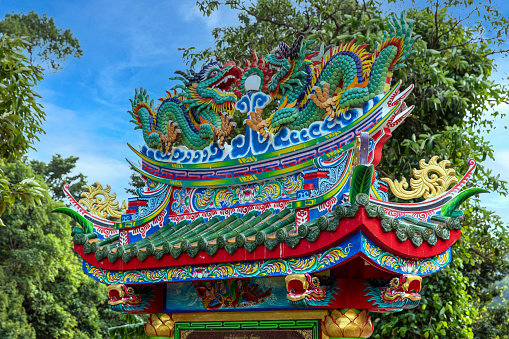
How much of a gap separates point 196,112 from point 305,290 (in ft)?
9.35

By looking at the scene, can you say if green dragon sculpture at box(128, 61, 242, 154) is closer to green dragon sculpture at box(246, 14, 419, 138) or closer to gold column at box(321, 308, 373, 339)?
green dragon sculpture at box(246, 14, 419, 138)

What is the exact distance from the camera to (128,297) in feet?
20.8

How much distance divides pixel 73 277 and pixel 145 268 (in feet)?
44.8

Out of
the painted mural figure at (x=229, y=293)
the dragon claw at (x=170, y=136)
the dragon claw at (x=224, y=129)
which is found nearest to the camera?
the painted mural figure at (x=229, y=293)

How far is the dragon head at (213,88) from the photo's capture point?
6.58 meters

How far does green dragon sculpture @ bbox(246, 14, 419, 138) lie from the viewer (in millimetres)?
5359

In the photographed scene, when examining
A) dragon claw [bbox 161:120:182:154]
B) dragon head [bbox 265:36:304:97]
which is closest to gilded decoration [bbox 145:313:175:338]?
dragon claw [bbox 161:120:182:154]

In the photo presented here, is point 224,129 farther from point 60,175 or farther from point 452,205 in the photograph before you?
point 60,175

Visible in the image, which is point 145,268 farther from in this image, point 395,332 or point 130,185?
point 130,185

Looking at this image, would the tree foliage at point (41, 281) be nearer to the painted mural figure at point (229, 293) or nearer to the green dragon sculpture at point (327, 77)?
the painted mural figure at point (229, 293)

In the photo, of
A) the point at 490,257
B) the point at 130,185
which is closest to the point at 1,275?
the point at 130,185

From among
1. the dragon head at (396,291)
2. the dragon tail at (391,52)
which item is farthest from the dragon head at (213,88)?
the dragon head at (396,291)

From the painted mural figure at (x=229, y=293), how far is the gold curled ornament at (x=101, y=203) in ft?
5.68

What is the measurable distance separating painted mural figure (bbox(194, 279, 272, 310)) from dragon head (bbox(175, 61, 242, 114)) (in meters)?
1.98
